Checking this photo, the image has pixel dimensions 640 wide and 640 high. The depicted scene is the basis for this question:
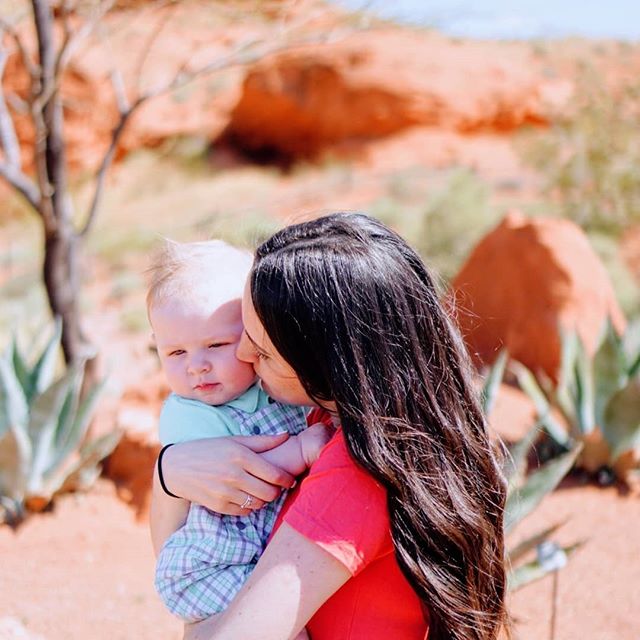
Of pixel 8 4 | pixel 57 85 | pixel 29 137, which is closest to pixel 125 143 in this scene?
pixel 29 137

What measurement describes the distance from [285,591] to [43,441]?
300 cm

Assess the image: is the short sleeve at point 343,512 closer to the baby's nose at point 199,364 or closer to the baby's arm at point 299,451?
the baby's arm at point 299,451

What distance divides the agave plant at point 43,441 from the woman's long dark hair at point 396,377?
2725mm

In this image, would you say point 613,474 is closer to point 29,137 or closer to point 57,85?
point 57,85

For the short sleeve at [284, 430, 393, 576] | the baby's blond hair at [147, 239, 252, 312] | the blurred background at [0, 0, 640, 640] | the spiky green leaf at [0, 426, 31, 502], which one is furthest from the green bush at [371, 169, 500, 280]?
the short sleeve at [284, 430, 393, 576]

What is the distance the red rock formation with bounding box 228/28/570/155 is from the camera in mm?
19078

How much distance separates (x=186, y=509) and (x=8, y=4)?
4.85 meters

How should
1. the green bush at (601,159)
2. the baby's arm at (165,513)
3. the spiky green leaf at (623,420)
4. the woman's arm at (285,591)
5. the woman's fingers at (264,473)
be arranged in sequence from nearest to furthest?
the woman's arm at (285,591), the woman's fingers at (264,473), the baby's arm at (165,513), the spiky green leaf at (623,420), the green bush at (601,159)

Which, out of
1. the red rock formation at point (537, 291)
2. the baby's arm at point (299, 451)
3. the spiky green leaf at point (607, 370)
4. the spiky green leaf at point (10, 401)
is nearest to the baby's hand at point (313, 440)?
the baby's arm at point (299, 451)

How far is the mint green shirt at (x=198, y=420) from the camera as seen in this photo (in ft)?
5.82

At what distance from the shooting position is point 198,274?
1.83 meters

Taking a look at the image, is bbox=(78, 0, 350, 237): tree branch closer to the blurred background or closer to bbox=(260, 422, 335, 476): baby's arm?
the blurred background

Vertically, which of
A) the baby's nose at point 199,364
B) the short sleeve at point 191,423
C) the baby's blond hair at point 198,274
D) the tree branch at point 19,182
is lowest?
the tree branch at point 19,182

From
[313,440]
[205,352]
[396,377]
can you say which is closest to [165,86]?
[205,352]
